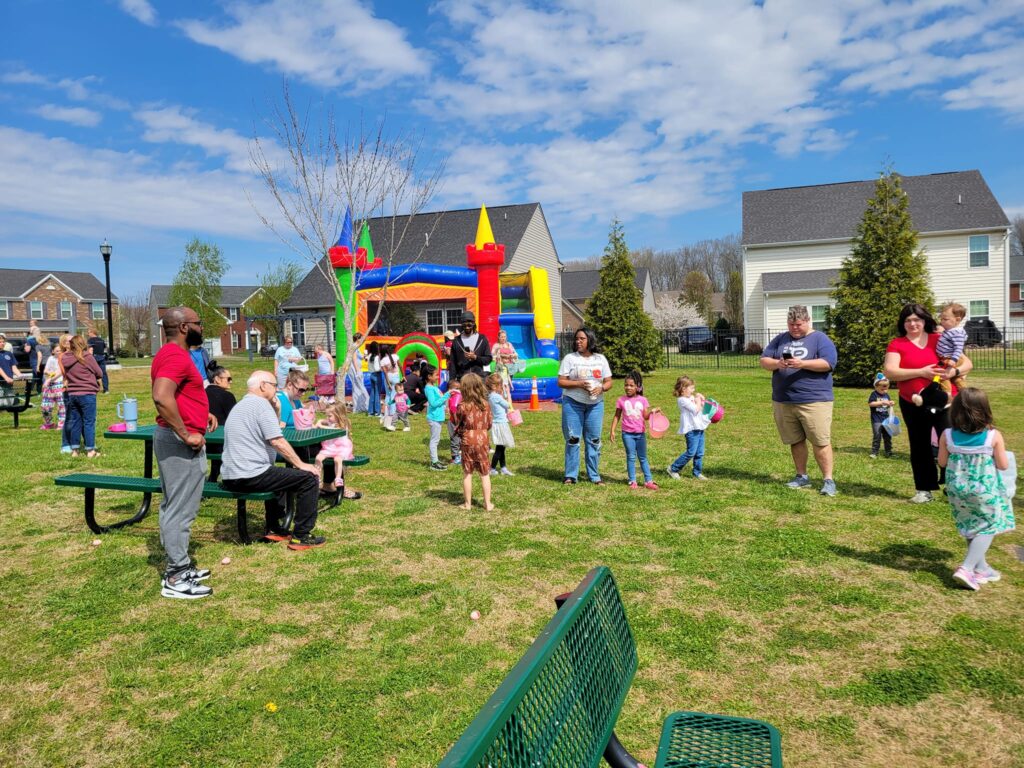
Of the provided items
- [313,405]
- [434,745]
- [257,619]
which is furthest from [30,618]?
[313,405]

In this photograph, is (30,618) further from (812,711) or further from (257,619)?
(812,711)

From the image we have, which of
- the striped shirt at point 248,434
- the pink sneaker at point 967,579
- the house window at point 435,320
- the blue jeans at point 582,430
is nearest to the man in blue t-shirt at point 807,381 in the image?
the blue jeans at point 582,430

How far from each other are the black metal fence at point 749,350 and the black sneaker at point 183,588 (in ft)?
74.6

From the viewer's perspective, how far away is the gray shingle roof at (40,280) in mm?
61844

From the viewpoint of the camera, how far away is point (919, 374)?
6.66 m

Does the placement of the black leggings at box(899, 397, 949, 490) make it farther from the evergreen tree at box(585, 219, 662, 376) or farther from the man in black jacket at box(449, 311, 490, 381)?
the evergreen tree at box(585, 219, 662, 376)

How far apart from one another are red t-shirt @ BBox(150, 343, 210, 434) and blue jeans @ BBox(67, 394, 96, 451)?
670 cm

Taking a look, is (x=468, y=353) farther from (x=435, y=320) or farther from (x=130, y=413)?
(x=435, y=320)

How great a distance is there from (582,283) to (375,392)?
4709 centimetres

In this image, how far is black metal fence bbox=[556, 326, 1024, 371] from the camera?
25198 mm

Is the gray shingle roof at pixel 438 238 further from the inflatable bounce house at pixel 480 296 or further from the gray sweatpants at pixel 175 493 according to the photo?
the gray sweatpants at pixel 175 493

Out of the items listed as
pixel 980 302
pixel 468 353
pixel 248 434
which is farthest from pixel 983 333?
pixel 248 434

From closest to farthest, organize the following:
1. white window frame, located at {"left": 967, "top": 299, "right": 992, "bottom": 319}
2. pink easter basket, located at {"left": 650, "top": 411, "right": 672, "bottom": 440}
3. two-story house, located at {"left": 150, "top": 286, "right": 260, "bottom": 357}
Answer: pink easter basket, located at {"left": 650, "top": 411, "right": 672, "bottom": 440} < white window frame, located at {"left": 967, "top": 299, "right": 992, "bottom": 319} < two-story house, located at {"left": 150, "top": 286, "right": 260, "bottom": 357}

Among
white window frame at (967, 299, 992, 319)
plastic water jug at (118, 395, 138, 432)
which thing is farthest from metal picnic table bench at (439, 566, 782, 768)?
white window frame at (967, 299, 992, 319)
